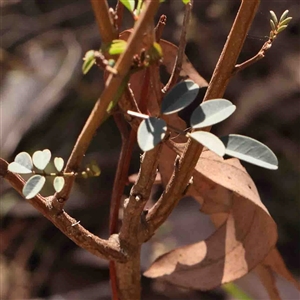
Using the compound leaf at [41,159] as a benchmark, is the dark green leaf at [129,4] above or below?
above

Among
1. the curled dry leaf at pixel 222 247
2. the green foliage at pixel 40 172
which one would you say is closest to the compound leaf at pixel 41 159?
the green foliage at pixel 40 172

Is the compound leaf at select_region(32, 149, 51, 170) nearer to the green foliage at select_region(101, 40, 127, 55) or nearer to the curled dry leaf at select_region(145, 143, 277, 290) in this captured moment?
the green foliage at select_region(101, 40, 127, 55)

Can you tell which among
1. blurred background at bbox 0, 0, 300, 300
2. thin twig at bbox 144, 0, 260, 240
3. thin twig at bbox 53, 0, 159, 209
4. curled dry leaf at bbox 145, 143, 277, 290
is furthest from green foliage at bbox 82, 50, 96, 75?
blurred background at bbox 0, 0, 300, 300

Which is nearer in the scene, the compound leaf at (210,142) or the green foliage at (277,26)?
the compound leaf at (210,142)

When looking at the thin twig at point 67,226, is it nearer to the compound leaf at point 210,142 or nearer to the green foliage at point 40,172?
the green foliage at point 40,172

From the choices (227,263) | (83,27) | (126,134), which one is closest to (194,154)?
(126,134)

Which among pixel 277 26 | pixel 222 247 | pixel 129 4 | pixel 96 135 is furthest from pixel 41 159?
pixel 96 135

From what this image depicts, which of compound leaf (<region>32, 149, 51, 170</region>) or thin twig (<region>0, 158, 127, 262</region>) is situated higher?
compound leaf (<region>32, 149, 51, 170</region>)
